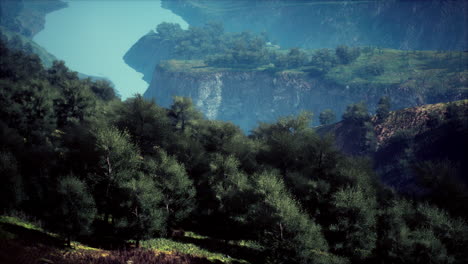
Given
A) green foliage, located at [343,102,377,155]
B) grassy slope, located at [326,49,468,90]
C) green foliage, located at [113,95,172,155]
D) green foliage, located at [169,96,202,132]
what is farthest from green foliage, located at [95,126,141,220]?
grassy slope, located at [326,49,468,90]

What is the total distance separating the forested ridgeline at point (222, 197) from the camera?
39.5 m

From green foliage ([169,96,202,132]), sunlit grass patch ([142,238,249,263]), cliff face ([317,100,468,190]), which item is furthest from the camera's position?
green foliage ([169,96,202,132])

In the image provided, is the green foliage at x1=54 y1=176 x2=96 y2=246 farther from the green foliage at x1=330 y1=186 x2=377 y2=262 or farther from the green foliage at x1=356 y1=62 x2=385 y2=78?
the green foliage at x1=356 y1=62 x2=385 y2=78

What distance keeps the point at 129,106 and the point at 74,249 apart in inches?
1579

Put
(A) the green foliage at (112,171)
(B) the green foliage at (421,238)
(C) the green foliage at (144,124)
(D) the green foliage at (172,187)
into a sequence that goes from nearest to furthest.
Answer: (B) the green foliage at (421,238)
(A) the green foliage at (112,171)
(D) the green foliage at (172,187)
(C) the green foliage at (144,124)

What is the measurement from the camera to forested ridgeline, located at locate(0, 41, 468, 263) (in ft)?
129

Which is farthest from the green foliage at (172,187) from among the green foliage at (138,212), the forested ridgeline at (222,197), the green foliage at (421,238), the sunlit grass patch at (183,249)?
the green foliage at (421,238)

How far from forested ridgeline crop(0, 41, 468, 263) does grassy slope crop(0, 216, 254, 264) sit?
2122 mm

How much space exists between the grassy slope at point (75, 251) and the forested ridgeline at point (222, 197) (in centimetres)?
212

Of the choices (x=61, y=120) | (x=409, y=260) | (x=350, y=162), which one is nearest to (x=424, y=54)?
(x=350, y=162)

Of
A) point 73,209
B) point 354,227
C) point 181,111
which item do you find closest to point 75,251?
point 73,209

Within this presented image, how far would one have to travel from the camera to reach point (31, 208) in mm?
44281

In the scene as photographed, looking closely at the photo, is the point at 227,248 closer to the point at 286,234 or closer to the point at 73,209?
the point at 286,234

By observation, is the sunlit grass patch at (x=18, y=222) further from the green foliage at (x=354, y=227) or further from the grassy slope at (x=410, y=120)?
the grassy slope at (x=410, y=120)
